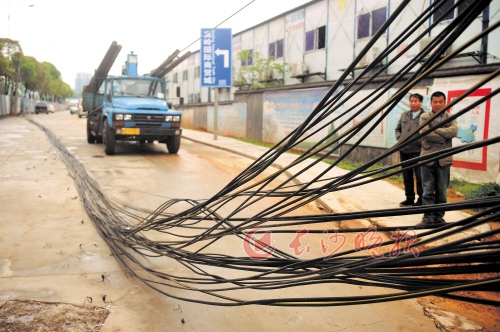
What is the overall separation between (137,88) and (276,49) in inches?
552

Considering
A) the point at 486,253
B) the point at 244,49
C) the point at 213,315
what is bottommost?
the point at 213,315

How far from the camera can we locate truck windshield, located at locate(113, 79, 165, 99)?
14266 mm

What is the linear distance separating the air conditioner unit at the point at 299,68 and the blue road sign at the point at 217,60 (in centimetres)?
562

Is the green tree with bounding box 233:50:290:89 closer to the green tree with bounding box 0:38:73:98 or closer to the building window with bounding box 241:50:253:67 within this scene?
the building window with bounding box 241:50:253:67

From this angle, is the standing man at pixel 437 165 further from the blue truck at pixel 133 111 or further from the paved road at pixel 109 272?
the blue truck at pixel 133 111

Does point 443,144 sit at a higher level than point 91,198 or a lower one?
higher

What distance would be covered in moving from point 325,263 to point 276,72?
984 inches

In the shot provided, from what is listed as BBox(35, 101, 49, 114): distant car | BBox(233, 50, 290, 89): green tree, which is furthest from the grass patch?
BBox(35, 101, 49, 114): distant car

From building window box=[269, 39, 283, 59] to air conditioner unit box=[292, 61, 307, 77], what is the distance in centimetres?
256

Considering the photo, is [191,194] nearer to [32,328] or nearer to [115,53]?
[32,328]

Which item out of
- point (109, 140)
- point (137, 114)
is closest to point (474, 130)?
point (137, 114)

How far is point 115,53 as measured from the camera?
46.7 ft

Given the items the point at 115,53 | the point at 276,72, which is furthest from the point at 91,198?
the point at 276,72

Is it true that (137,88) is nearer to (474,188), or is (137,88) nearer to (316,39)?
(474,188)
